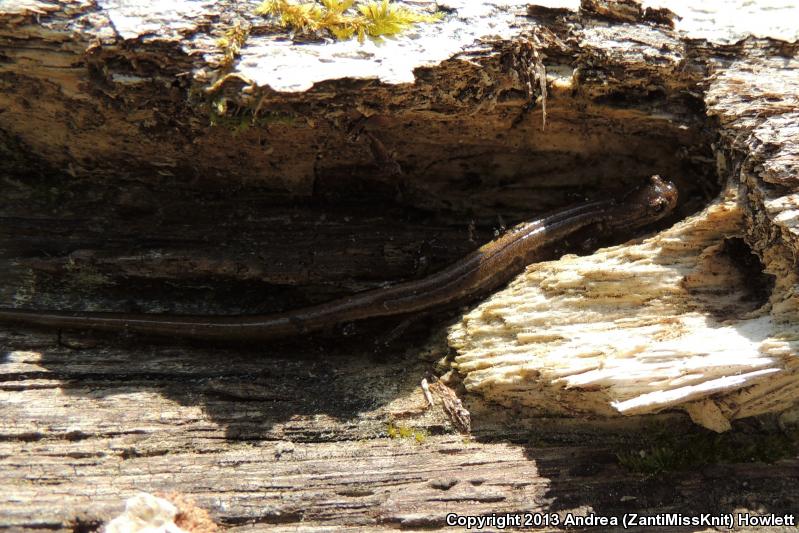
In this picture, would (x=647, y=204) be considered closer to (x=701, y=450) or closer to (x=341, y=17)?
(x=701, y=450)

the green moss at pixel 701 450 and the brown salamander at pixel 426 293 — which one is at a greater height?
the brown salamander at pixel 426 293

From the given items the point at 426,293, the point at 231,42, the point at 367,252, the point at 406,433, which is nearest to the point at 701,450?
the point at 406,433

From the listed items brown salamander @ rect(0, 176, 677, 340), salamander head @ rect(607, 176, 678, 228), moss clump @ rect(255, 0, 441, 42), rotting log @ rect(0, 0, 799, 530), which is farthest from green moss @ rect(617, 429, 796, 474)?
moss clump @ rect(255, 0, 441, 42)

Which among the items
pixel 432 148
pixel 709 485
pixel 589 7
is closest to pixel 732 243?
pixel 709 485

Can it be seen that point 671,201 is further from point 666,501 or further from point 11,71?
point 11,71

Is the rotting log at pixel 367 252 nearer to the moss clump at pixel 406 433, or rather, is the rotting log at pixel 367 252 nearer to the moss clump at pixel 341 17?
the moss clump at pixel 406 433

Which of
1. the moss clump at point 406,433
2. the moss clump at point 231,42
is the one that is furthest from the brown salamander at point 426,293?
the moss clump at point 231,42
